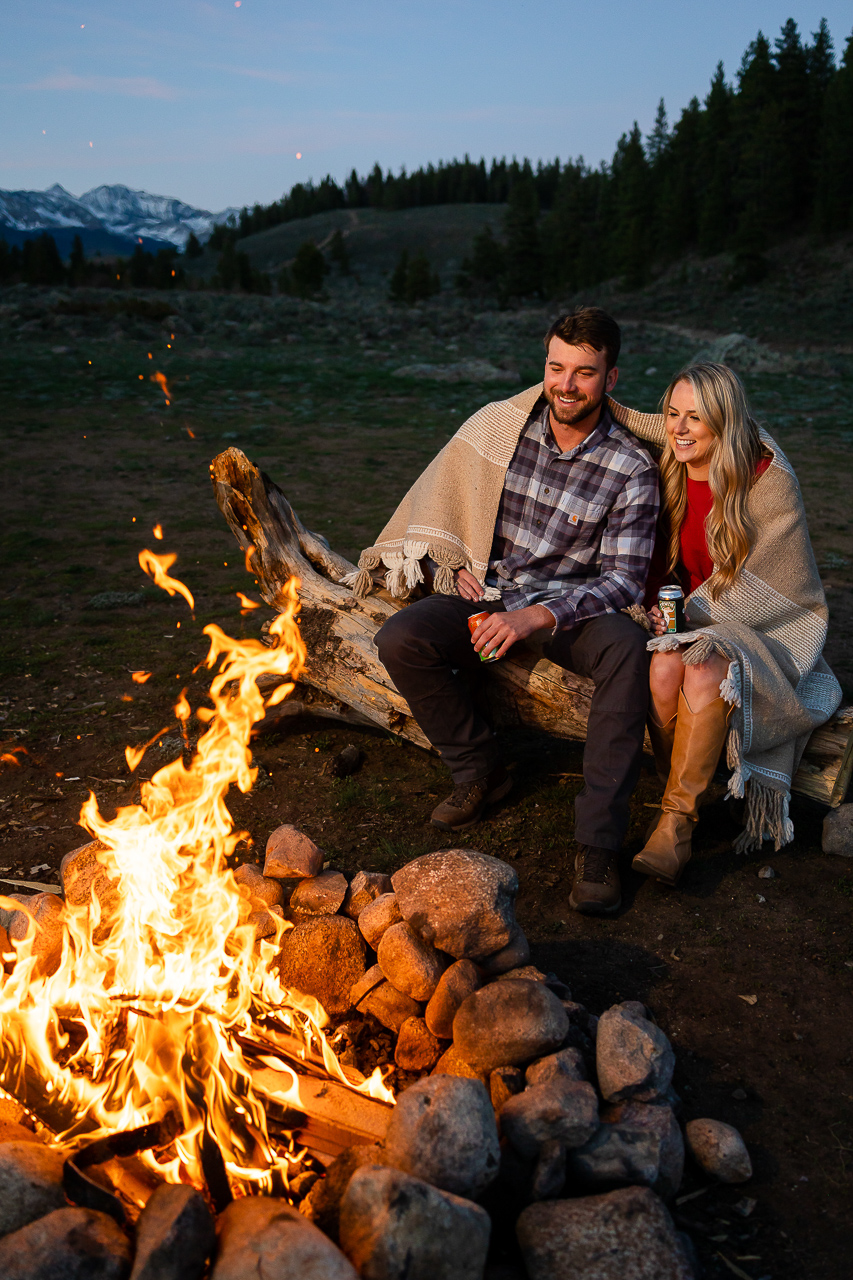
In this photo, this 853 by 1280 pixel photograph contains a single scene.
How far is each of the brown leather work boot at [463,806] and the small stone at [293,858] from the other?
0.85 metres

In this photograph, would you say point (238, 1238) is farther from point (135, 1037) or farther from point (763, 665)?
point (763, 665)

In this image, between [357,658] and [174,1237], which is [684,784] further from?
[174,1237]

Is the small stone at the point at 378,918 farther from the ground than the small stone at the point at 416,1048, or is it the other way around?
the small stone at the point at 378,918

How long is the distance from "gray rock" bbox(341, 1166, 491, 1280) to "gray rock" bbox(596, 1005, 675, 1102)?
62cm

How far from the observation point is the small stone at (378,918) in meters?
2.92

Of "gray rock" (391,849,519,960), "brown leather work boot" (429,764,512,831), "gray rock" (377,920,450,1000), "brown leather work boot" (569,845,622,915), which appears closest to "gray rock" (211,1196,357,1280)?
"gray rock" (377,920,450,1000)

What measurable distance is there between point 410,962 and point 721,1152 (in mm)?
957

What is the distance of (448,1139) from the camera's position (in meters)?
2.04

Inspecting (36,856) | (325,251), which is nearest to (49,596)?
(36,856)

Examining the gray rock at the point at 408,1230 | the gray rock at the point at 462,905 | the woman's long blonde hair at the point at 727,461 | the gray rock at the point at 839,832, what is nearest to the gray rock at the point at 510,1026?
the gray rock at the point at 462,905

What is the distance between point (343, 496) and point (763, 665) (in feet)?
23.0

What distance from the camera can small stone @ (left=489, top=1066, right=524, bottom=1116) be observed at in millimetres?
2363

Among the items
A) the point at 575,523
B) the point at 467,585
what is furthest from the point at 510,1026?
the point at 575,523

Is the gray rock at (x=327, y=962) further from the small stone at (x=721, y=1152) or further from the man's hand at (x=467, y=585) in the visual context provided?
the man's hand at (x=467, y=585)
